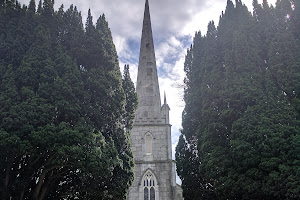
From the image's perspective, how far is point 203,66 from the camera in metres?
16.2

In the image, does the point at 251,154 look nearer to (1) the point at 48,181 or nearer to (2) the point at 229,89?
(2) the point at 229,89

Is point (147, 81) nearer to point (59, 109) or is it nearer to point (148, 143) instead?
point (148, 143)

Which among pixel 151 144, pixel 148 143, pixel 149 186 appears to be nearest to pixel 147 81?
pixel 148 143

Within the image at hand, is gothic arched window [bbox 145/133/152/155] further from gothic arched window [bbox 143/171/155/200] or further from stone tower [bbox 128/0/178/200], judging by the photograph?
gothic arched window [bbox 143/171/155/200]

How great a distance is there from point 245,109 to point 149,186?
13195 mm

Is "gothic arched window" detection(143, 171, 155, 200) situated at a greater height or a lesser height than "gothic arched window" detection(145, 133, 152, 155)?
lesser

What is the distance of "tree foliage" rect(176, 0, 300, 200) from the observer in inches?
445

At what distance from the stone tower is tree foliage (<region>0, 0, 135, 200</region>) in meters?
9.36

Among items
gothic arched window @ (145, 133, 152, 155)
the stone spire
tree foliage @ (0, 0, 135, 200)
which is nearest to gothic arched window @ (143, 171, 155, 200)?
gothic arched window @ (145, 133, 152, 155)

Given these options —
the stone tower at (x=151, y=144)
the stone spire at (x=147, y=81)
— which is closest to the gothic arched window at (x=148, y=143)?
the stone tower at (x=151, y=144)

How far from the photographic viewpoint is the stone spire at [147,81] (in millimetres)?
26766

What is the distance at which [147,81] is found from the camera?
28.0 m

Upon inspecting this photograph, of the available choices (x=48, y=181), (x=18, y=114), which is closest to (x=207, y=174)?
(x=48, y=181)

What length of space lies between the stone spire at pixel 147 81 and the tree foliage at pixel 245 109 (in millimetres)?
9910
